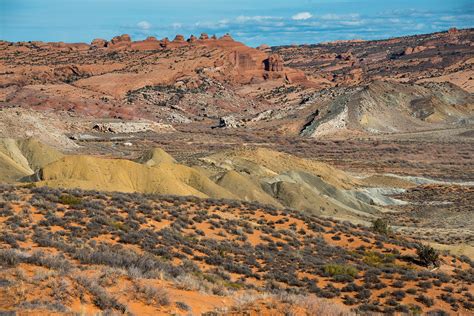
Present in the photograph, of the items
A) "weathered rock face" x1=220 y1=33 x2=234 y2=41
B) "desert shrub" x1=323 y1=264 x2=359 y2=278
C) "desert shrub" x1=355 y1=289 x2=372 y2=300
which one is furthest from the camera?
"weathered rock face" x1=220 y1=33 x2=234 y2=41

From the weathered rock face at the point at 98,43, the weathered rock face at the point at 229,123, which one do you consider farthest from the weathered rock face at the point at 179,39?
the weathered rock face at the point at 229,123

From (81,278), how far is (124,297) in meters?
0.93

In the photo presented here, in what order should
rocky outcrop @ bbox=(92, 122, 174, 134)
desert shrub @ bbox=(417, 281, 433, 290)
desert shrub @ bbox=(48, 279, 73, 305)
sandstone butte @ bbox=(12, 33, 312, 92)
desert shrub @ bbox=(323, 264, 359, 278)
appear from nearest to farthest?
desert shrub @ bbox=(48, 279, 73, 305)
desert shrub @ bbox=(417, 281, 433, 290)
desert shrub @ bbox=(323, 264, 359, 278)
rocky outcrop @ bbox=(92, 122, 174, 134)
sandstone butte @ bbox=(12, 33, 312, 92)

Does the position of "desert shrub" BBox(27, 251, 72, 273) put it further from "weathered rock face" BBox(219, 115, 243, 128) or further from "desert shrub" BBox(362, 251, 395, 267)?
"weathered rock face" BBox(219, 115, 243, 128)

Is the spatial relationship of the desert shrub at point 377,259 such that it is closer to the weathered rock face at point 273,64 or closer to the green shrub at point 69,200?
the green shrub at point 69,200

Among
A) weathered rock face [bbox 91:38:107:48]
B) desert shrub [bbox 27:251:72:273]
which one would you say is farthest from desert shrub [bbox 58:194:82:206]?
weathered rock face [bbox 91:38:107:48]

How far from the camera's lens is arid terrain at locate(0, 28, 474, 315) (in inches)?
527

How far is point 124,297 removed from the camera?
11312 mm

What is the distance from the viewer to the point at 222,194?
3912 cm

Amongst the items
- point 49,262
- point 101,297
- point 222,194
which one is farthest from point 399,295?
point 222,194

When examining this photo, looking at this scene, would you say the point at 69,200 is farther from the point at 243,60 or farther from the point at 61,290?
the point at 243,60

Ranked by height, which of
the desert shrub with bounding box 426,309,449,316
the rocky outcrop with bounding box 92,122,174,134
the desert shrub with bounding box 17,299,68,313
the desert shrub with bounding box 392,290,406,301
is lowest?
the desert shrub with bounding box 426,309,449,316

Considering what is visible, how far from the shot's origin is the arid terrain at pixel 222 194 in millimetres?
13383

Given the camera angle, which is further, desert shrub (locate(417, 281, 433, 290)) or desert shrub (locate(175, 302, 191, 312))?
desert shrub (locate(417, 281, 433, 290))
